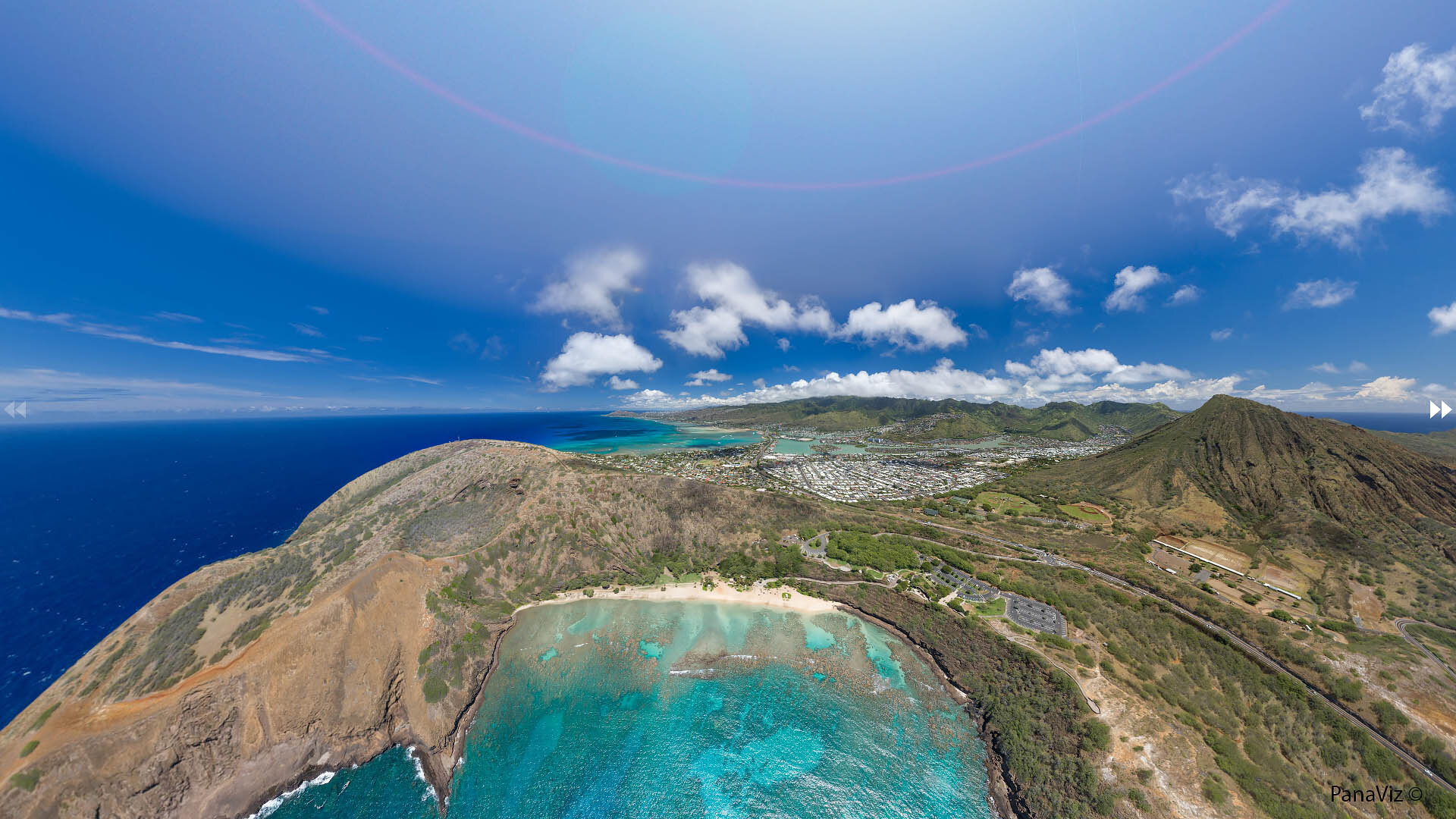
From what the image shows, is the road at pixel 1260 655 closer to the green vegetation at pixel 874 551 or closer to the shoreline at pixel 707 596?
the green vegetation at pixel 874 551

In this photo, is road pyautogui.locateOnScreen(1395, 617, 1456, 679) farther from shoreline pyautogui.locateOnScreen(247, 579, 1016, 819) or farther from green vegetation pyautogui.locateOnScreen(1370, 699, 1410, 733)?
shoreline pyautogui.locateOnScreen(247, 579, 1016, 819)

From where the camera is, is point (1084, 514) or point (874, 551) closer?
point (874, 551)

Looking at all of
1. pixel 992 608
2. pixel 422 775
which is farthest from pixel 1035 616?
pixel 422 775

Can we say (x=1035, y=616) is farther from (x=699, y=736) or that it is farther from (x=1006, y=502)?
(x=1006, y=502)

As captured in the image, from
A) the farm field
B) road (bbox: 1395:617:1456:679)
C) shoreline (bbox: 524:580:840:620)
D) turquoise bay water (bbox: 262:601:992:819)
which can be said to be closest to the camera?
turquoise bay water (bbox: 262:601:992:819)

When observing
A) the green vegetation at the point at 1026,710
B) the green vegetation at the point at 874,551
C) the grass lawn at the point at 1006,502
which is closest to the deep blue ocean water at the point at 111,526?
the green vegetation at the point at 874,551

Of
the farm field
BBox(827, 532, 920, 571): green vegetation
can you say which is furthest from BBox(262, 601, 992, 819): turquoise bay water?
the farm field
